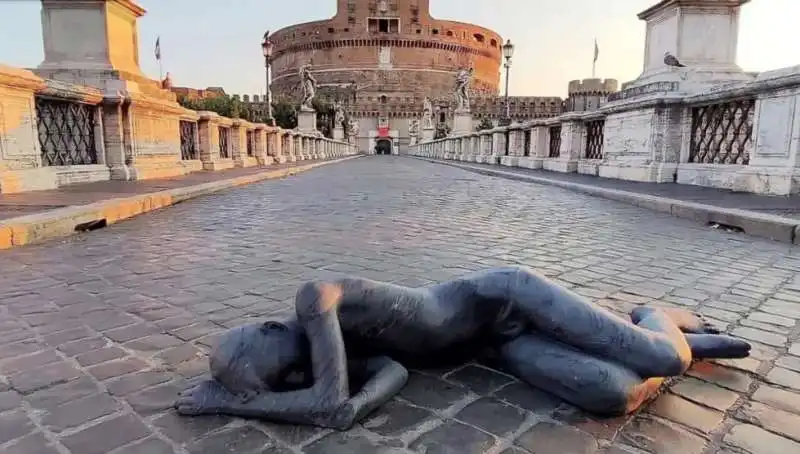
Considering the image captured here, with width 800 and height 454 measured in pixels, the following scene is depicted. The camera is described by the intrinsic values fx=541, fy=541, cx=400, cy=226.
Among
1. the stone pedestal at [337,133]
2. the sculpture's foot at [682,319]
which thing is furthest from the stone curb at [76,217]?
the stone pedestal at [337,133]

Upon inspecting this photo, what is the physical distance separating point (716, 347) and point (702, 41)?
1033 centimetres

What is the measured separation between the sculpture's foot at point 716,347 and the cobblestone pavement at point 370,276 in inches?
2.5

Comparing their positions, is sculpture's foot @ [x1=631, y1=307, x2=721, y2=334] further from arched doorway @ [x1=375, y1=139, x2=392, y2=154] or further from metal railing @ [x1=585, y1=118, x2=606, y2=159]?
arched doorway @ [x1=375, y1=139, x2=392, y2=154]

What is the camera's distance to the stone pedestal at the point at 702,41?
10.4 meters

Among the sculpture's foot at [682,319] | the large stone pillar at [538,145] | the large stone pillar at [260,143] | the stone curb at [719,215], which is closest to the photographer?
the sculpture's foot at [682,319]

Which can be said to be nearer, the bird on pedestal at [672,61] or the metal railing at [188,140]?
the bird on pedestal at [672,61]

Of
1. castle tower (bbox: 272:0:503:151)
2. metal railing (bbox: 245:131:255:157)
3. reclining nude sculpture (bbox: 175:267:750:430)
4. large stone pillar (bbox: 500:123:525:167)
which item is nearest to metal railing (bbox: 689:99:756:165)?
reclining nude sculpture (bbox: 175:267:750:430)

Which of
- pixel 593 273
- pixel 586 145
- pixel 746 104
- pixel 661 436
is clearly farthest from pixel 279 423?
pixel 586 145

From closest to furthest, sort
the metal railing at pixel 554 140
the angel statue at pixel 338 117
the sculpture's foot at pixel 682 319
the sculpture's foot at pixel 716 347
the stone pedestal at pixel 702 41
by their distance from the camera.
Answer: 1. the sculpture's foot at pixel 716 347
2. the sculpture's foot at pixel 682 319
3. the stone pedestal at pixel 702 41
4. the metal railing at pixel 554 140
5. the angel statue at pixel 338 117

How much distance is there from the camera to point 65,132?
31.1ft

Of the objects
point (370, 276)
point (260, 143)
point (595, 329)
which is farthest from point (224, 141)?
point (595, 329)

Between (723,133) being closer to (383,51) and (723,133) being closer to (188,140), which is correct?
(188,140)

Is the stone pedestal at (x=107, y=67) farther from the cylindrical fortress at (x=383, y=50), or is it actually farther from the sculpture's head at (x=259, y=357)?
the cylindrical fortress at (x=383, y=50)

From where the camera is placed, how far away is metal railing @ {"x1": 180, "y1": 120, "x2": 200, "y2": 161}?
1427cm
